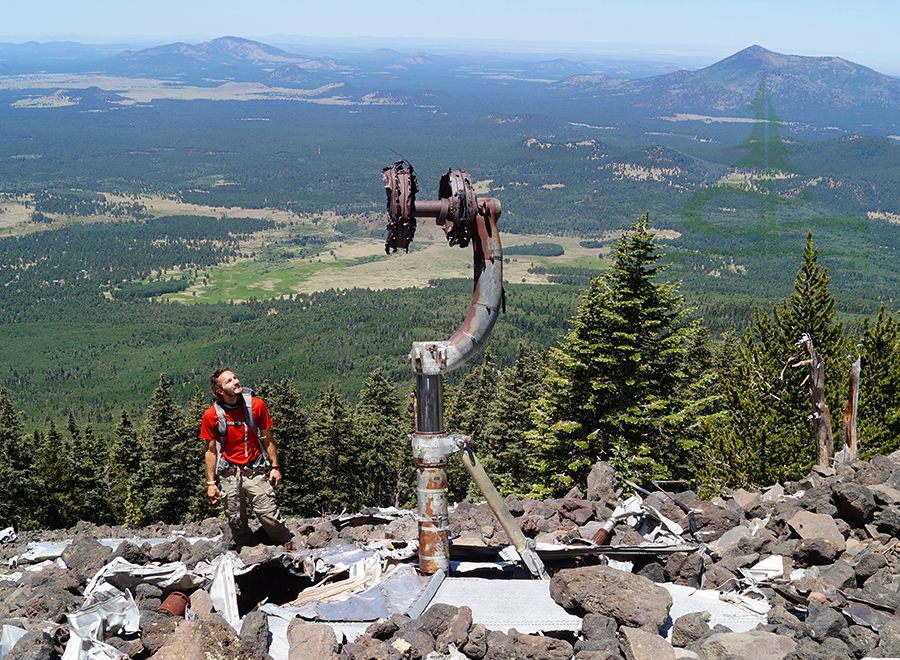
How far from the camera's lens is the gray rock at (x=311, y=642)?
6891 mm

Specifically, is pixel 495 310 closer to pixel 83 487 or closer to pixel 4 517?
pixel 4 517

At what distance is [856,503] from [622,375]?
1218 cm

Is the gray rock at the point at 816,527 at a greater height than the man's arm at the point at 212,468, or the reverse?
the man's arm at the point at 212,468

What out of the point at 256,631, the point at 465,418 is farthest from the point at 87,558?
the point at 465,418

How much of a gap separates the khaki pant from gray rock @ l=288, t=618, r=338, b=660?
2.56 m

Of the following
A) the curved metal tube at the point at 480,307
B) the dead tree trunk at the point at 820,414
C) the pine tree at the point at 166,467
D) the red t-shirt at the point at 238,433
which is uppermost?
the curved metal tube at the point at 480,307

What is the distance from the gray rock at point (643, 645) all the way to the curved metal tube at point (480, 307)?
3256 millimetres

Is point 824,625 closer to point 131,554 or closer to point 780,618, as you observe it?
point 780,618

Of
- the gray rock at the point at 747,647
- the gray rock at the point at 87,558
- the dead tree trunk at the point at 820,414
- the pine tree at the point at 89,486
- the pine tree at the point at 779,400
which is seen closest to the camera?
the gray rock at the point at 747,647

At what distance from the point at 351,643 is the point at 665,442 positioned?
17.2 m

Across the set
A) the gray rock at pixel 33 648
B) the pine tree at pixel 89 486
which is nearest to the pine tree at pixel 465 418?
the pine tree at pixel 89 486

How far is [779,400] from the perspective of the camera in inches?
926

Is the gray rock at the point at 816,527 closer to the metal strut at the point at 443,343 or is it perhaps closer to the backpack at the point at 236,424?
the metal strut at the point at 443,343

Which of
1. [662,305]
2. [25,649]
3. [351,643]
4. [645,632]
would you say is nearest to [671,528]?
[645,632]
